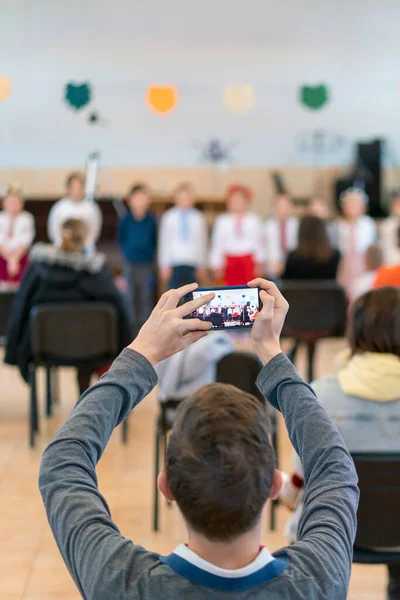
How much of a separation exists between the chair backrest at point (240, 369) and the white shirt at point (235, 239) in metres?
4.28

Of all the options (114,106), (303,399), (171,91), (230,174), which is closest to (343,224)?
(171,91)

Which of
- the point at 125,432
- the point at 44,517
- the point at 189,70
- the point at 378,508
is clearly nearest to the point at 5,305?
the point at 125,432

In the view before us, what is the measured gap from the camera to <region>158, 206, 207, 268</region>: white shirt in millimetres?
7613

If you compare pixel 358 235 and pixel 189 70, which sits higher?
pixel 189 70

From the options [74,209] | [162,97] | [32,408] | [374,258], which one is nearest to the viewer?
[32,408]

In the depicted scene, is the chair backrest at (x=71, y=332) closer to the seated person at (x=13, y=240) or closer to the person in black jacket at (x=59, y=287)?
the person in black jacket at (x=59, y=287)

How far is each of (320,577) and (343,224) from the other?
699cm

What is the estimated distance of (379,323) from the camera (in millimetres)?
2172

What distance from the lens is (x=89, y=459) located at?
1.07m

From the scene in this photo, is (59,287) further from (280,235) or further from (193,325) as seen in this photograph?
(280,235)

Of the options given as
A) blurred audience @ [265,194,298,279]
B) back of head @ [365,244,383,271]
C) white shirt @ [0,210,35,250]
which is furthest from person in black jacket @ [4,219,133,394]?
blurred audience @ [265,194,298,279]

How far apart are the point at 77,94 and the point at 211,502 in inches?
314

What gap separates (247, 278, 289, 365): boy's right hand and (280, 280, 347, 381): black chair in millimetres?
3817

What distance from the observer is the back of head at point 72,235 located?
436 cm
